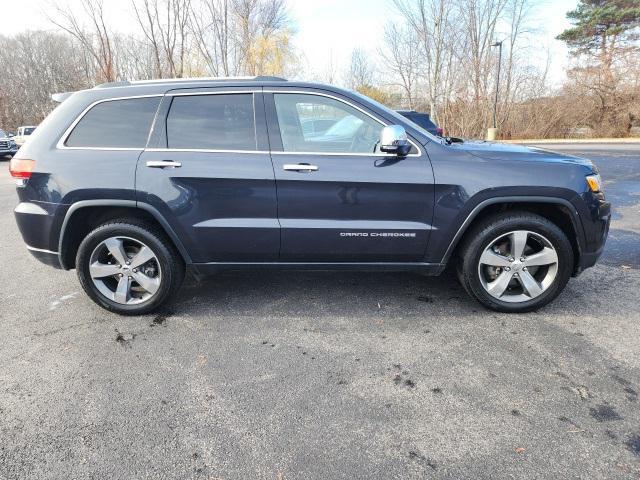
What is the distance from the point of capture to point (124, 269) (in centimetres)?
331

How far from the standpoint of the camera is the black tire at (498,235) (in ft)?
10.4

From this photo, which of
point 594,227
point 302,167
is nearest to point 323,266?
point 302,167

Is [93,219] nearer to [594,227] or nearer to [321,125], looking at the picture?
[321,125]

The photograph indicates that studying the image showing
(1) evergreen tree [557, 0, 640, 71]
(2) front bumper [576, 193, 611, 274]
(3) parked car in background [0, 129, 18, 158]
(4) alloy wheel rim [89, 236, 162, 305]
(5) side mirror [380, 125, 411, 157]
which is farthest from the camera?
(1) evergreen tree [557, 0, 640, 71]

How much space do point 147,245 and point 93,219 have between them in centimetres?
55

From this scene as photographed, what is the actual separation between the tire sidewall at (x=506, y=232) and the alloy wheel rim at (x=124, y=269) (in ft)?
8.27

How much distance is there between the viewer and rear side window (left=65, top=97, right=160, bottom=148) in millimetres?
3170

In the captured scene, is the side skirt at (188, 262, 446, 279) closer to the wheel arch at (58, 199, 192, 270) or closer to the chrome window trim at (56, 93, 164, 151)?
the wheel arch at (58, 199, 192, 270)

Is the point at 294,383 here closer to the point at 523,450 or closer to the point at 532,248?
the point at 523,450

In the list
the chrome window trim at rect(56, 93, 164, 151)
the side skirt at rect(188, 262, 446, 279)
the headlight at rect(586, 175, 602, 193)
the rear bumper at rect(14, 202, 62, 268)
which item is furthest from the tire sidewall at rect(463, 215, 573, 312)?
the rear bumper at rect(14, 202, 62, 268)

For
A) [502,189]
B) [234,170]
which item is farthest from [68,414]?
[502,189]

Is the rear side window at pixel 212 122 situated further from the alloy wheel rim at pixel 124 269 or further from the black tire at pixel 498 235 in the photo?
the black tire at pixel 498 235

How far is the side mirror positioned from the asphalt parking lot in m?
1.32

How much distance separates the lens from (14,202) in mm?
8734
